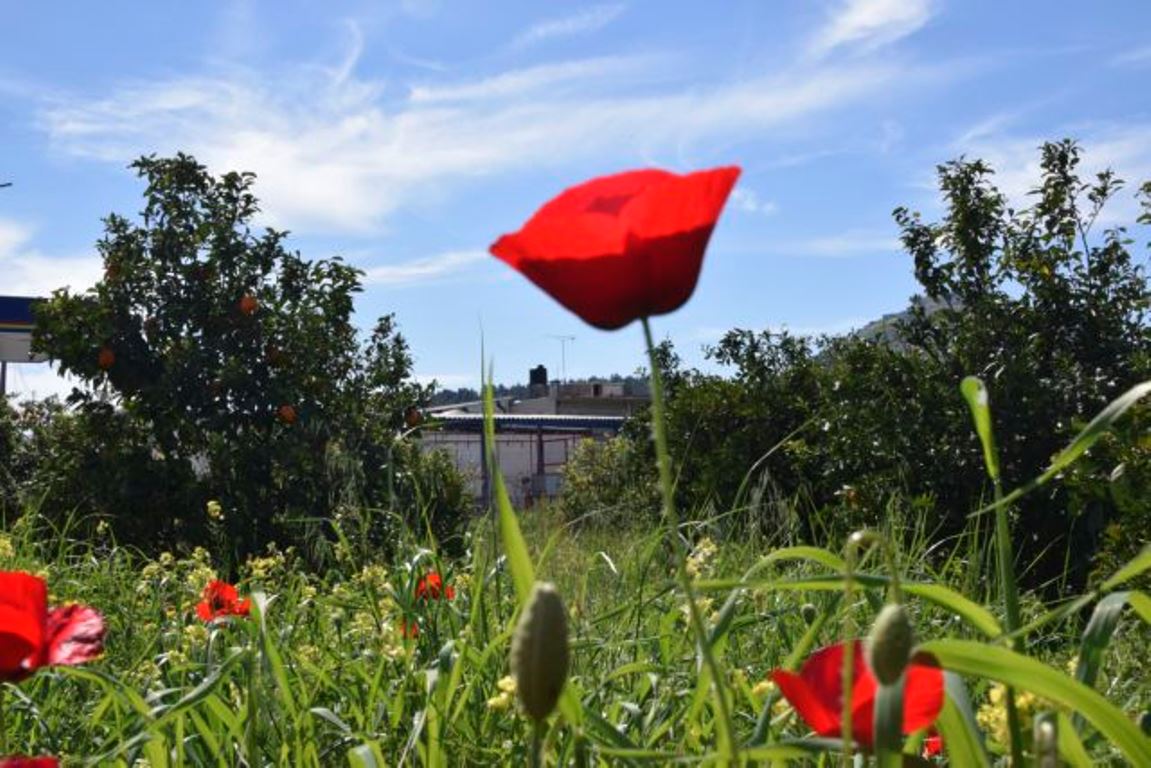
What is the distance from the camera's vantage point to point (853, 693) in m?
0.81

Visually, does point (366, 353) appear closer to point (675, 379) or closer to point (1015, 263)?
point (1015, 263)

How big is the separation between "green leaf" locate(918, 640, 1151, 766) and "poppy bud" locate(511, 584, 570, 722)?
245 millimetres

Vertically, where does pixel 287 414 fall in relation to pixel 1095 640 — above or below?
above

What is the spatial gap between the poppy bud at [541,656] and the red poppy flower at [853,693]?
0.76 ft

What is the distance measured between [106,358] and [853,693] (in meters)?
6.84

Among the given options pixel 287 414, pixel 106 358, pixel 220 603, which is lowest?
pixel 220 603

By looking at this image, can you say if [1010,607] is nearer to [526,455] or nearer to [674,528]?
[674,528]

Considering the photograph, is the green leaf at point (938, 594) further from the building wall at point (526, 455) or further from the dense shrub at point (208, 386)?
the building wall at point (526, 455)

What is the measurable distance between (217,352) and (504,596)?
466cm

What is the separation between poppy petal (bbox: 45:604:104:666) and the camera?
109 centimetres

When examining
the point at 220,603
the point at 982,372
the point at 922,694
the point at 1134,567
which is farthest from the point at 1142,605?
the point at 982,372

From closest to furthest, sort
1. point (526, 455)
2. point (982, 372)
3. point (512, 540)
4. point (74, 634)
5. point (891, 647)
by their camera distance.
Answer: point (891, 647) → point (512, 540) → point (74, 634) → point (982, 372) → point (526, 455)

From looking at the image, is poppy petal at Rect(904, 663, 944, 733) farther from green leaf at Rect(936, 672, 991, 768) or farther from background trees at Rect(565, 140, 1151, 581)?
background trees at Rect(565, 140, 1151, 581)

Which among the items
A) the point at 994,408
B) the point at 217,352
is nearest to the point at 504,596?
the point at 994,408
